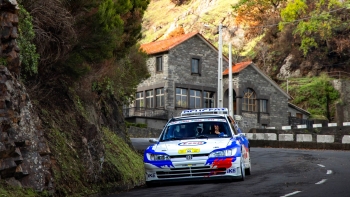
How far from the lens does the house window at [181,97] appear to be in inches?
2504

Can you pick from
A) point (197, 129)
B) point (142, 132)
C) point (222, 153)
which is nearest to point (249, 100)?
point (142, 132)

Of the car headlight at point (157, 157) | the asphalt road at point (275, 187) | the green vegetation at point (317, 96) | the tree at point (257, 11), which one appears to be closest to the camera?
the asphalt road at point (275, 187)

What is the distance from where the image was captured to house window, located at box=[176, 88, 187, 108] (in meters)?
63.6

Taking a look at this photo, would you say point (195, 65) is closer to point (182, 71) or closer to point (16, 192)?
point (182, 71)

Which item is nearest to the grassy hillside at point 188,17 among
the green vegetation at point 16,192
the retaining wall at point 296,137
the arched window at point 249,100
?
the arched window at point 249,100

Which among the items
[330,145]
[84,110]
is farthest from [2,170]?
[330,145]

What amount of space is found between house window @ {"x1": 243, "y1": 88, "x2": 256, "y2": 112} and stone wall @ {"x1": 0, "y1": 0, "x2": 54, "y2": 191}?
55.2 metres

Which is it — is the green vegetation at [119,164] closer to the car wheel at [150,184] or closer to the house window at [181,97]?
the car wheel at [150,184]

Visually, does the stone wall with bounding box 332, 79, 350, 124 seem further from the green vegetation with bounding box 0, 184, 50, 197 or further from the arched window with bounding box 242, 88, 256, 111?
the green vegetation with bounding box 0, 184, 50, 197

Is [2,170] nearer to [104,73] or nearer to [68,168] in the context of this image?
[68,168]

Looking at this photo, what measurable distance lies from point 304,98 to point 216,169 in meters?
62.7

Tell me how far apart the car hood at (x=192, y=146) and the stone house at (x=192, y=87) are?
1773 inches

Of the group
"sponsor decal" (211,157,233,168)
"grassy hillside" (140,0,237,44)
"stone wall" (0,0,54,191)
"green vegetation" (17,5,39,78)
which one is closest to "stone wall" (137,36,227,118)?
"grassy hillside" (140,0,237,44)

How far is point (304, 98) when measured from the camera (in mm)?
77500
